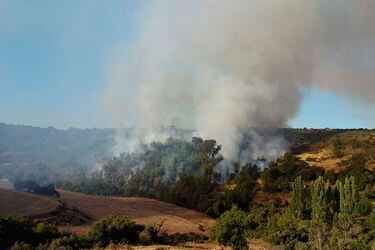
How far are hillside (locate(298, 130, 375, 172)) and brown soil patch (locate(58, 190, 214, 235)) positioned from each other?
1341 inches

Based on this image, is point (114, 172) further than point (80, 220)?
Yes

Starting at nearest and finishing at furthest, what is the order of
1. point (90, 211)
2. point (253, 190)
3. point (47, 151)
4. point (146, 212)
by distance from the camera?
point (90, 211)
point (146, 212)
point (253, 190)
point (47, 151)

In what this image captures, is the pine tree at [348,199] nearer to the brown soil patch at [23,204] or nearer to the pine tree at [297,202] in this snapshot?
the pine tree at [297,202]

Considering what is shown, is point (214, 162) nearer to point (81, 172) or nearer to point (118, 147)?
point (81, 172)

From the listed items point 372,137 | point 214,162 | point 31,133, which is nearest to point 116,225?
point 214,162

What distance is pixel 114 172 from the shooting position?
91500mm

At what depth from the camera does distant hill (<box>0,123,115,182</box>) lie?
3967 inches

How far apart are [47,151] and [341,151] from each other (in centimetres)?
9414

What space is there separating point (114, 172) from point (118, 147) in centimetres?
3468

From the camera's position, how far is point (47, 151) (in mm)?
146000

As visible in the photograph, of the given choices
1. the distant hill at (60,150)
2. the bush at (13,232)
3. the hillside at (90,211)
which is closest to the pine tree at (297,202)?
the hillside at (90,211)

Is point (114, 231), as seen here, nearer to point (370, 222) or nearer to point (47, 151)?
point (370, 222)

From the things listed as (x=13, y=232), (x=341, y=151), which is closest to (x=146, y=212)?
(x=13, y=232)

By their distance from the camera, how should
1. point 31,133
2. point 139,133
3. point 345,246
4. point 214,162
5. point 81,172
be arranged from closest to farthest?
point 345,246, point 214,162, point 81,172, point 139,133, point 31,133
